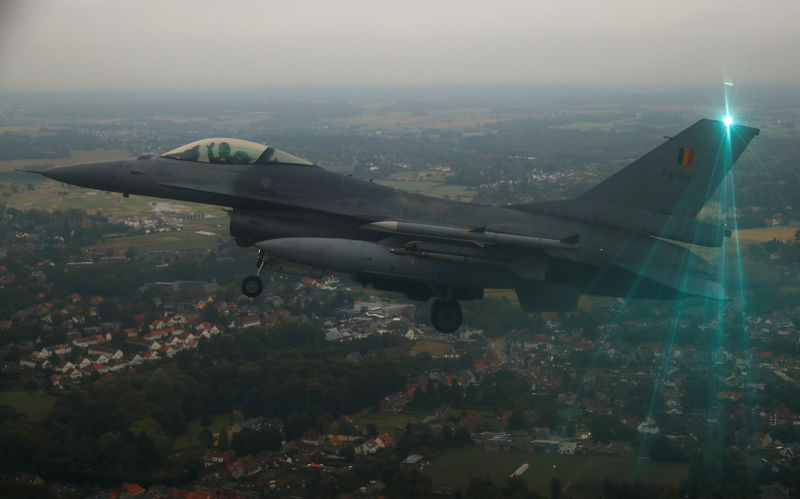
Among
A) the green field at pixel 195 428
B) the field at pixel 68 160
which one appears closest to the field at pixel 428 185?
the field at pixel 68 160

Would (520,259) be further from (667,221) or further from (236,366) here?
(236,366)

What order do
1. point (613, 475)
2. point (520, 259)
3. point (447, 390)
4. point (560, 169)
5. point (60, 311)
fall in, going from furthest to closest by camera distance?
point (560, 169) → point (60, 311) → point (447, 390) → point (613, 475) → point (520, 259)

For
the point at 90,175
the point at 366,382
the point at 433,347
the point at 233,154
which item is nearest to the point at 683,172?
the point at 233,154

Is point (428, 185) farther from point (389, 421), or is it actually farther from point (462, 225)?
point (462, 225)

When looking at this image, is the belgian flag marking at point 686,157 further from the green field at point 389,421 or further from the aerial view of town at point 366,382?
the green field at point 389,421

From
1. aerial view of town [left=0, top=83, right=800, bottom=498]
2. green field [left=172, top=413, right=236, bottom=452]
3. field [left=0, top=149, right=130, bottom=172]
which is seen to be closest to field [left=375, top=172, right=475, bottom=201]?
aerial view of town [left=0, top=83, right=800, bottom=498]

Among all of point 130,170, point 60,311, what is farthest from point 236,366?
point 130,170
